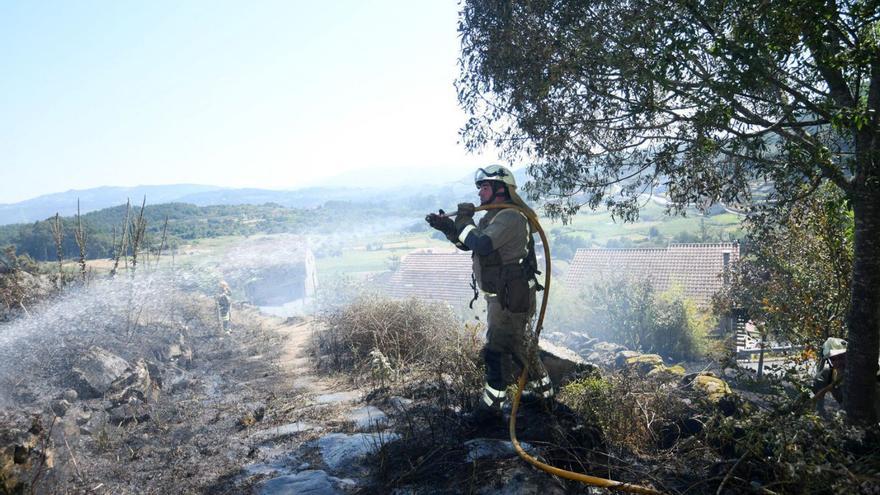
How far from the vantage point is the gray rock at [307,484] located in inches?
141

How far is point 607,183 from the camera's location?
17.4 feet

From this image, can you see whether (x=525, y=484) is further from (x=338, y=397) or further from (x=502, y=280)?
(x=338, y=397)

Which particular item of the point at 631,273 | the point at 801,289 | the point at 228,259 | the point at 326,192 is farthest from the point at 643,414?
the point at 326,192

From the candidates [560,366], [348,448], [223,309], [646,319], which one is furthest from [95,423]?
[646,319]

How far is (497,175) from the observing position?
474 cm

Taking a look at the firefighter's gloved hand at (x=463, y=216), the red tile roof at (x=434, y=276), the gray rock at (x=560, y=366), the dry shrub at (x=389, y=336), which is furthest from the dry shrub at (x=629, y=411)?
the red tile roof at (x=434, y=276)

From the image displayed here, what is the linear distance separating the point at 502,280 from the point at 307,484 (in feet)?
7.17

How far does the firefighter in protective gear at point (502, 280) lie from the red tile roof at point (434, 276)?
20.3 m

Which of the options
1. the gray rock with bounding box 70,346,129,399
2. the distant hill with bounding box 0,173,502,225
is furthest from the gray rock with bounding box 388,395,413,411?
the distant hill with bounding box 0,173,502,225

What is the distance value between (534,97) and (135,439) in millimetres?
5096

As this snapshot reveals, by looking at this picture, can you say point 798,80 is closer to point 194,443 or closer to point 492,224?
point 492,224

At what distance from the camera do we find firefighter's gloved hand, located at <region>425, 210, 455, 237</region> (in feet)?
14.9

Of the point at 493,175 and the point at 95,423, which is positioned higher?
the point at 493,175

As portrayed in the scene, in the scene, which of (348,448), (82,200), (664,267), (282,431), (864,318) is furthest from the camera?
(82,200)
